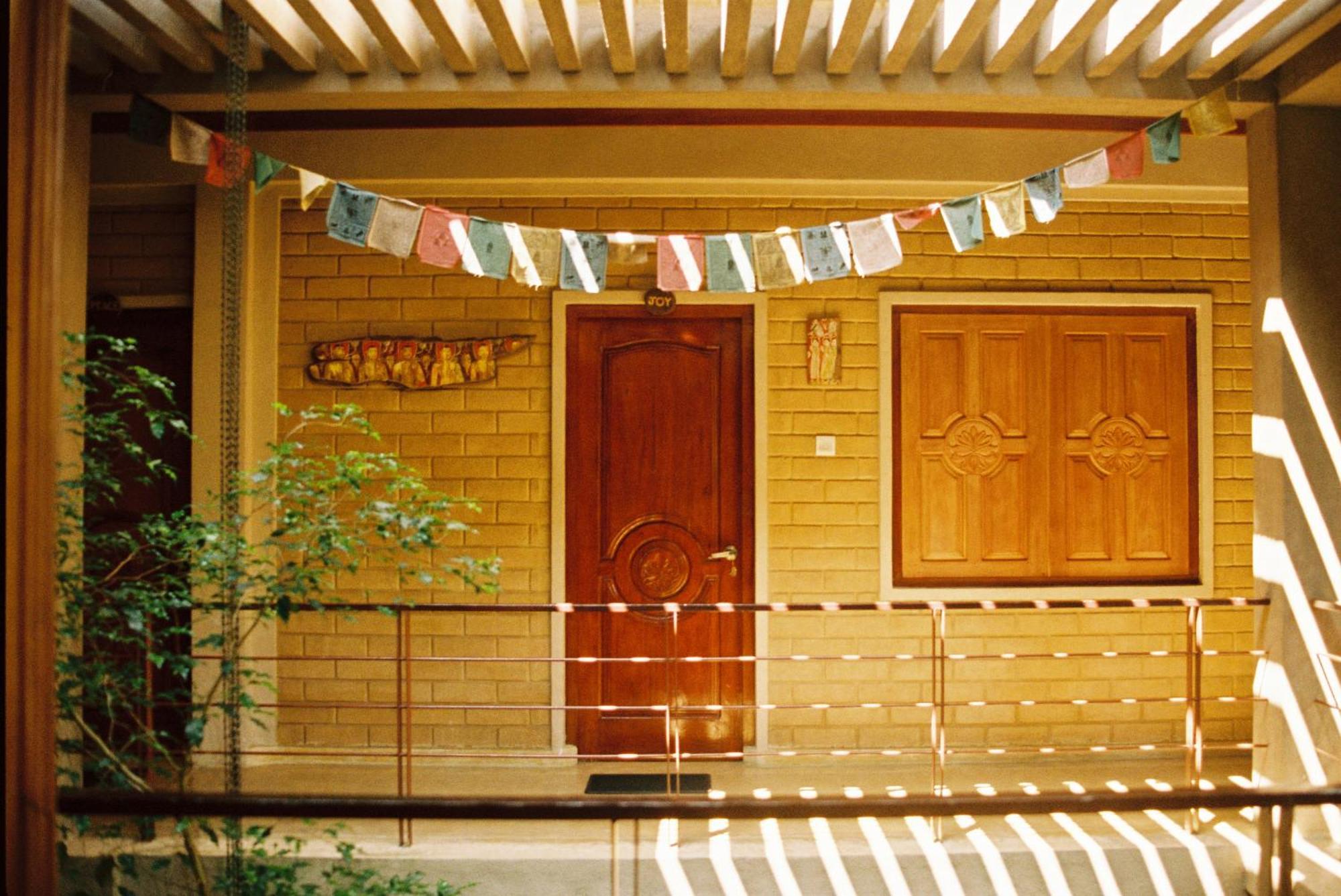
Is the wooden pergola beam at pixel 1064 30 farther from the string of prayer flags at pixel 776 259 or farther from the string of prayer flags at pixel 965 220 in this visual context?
the string of prayer flags at pixel 776 259

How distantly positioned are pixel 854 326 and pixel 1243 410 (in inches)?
77.8

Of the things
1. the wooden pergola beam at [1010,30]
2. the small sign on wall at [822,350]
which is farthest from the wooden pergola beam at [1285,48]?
the small sign on wall at [822,350]

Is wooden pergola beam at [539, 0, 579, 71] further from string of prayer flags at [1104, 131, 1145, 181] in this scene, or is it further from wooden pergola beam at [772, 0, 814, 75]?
string of prayer flags at [1104, 131, 1145, 181]

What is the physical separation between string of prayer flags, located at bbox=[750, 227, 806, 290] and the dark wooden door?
3.09ft

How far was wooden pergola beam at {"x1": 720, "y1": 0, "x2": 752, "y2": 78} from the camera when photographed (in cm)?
308

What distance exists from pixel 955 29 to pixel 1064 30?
1.24ft

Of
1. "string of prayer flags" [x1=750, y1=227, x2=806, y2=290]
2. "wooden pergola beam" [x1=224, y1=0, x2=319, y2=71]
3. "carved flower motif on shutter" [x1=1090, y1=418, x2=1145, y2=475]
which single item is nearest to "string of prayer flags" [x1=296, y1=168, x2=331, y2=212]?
"wooden pergola beam" [x1=224, y1=0, x2=319, y2=71]

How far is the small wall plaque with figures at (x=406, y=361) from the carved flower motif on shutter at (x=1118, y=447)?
2.82 meters

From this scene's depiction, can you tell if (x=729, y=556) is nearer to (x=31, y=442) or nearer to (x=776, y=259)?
(x=776, y=259)

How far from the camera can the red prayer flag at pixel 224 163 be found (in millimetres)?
3111

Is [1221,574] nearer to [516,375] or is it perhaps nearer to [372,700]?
[516,375]

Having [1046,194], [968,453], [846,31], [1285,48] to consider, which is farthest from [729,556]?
[1285,48]

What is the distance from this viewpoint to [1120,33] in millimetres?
3271

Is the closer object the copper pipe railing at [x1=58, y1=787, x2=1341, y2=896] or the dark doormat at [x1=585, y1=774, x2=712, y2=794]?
the copper pipe railing at [x1=58, y1=787, x2=1341, y2=896]
